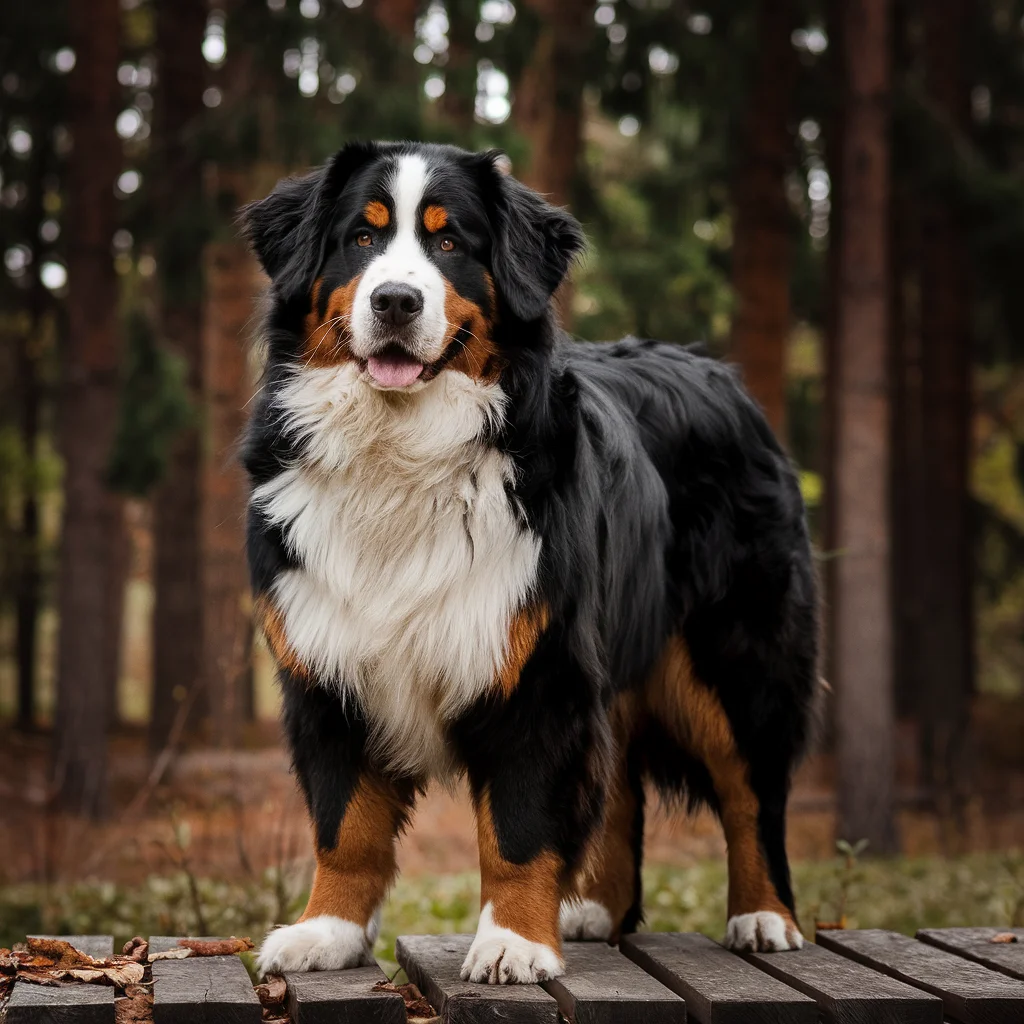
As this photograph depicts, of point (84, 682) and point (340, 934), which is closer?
point (340, 934)

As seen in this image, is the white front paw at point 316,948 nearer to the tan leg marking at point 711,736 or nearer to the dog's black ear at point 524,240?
the tan leg marking at point 711,736

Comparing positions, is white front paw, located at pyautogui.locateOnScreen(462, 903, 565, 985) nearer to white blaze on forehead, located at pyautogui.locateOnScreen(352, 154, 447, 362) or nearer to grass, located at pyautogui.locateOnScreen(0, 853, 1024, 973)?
white blaze on forehead, located at pyautogui.locateOnScreen(352, 154, 447, 362)

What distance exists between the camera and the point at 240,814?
20.2ft

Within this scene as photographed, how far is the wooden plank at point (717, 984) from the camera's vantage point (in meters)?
3.25

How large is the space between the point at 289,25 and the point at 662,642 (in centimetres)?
945

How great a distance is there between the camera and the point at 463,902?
25.3 feet

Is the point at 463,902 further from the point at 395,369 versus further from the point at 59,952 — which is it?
the point at 395,369

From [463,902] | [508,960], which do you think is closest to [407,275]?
[508,960]

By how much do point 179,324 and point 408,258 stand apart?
12.8 metres

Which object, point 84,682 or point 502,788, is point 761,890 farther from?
point 84,682

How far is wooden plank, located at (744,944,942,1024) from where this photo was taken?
3.30m

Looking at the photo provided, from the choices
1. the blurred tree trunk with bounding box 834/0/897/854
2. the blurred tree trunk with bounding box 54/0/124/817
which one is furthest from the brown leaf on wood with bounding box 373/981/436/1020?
the blurred tree trunk with bounding box 54/0/124/817

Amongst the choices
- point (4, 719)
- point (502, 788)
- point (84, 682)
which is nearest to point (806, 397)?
point (84, 682)

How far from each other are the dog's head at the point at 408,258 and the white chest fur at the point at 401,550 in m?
0.11
